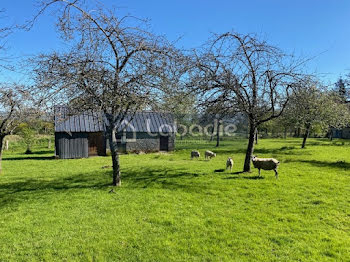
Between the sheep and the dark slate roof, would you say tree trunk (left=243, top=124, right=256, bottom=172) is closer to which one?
the sheep

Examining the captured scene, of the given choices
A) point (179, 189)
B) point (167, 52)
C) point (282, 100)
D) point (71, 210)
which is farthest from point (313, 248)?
point (282, 100)

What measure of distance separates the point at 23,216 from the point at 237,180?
7471mm

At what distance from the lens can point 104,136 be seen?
21.3 m

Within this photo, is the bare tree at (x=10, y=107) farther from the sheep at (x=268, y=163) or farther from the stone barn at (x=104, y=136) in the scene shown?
the sheep at (x=268, y=163)

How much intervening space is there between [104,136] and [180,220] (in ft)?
54.9

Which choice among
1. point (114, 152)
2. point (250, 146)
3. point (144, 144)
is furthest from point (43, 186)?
point (144, 144)

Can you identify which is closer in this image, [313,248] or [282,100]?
[313,248]

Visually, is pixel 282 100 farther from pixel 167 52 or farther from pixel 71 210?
pixel 71 210

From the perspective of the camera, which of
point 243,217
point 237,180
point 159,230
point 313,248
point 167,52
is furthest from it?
point 237,180

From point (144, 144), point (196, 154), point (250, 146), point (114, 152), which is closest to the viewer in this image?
point (114, 152)

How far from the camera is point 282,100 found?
1105cm

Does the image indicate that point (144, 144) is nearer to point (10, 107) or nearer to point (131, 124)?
point (131, 124)

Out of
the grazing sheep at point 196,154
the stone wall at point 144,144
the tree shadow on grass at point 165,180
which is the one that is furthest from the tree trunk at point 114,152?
the stone wall at point 144,144

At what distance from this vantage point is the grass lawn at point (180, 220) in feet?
15.0
